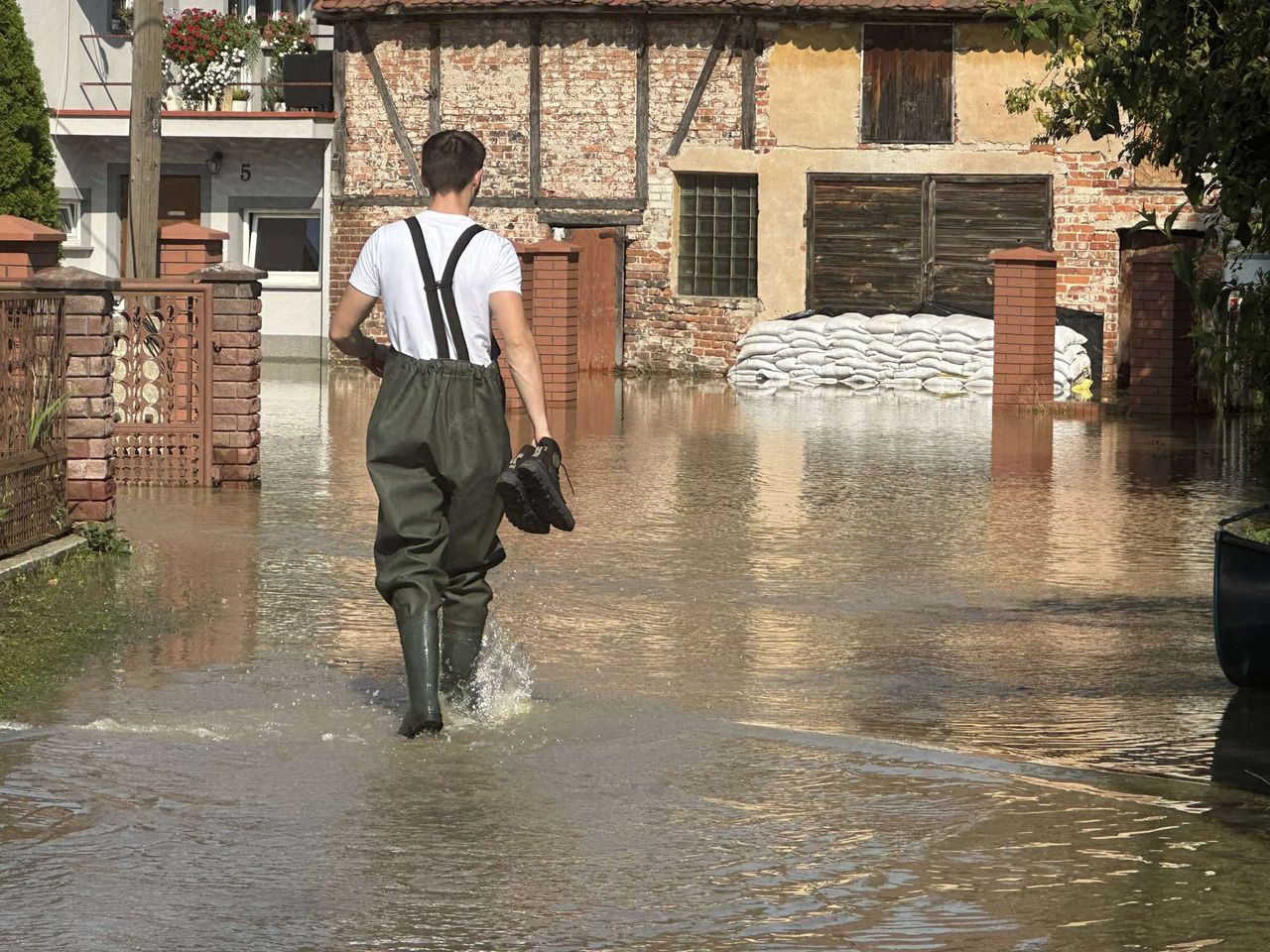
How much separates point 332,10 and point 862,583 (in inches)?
890

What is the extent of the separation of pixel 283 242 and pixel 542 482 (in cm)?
2889

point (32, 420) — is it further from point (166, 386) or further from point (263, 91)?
point (263, 91)

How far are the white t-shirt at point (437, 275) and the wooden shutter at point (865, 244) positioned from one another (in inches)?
945

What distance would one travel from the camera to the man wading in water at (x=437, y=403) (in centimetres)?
693

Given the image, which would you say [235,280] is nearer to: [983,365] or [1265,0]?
[1265,0]

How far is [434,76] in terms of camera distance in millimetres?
31938

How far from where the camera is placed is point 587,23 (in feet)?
102

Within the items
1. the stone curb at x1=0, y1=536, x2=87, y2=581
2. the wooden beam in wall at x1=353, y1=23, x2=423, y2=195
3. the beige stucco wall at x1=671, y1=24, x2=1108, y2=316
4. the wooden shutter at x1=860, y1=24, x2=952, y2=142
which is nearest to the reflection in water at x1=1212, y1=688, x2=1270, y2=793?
the stone curb at x1=0, y1=536, x2=87, y2=581

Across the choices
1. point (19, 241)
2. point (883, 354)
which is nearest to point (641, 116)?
A: point (883, 354)

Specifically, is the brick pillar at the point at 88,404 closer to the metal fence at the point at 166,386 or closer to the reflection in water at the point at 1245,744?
the metal fence at the point at 166,386

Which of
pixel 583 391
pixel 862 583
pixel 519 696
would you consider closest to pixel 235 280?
pixel 862 583

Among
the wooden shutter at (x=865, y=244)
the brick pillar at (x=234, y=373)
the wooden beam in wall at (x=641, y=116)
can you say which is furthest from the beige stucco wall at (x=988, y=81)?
the brick pillar at (x=234, y=373)

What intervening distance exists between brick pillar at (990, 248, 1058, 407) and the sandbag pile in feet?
7.96

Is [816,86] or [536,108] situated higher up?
[816,86]
